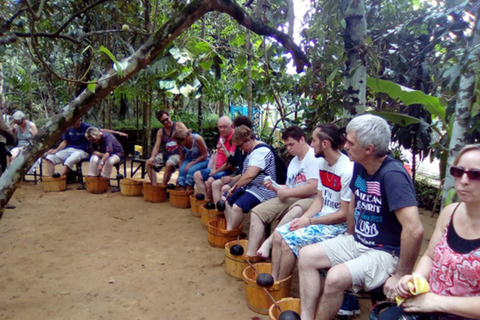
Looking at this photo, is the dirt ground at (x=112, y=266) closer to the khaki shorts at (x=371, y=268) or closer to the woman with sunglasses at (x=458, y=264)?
the khaki shorts at (x=371, y=268)

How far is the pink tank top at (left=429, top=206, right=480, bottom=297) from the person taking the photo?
5.24 feet

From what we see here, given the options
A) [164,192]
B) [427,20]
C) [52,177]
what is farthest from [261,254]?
[52,177]

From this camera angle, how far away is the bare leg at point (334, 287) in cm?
211

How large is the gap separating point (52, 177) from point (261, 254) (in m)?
4.48

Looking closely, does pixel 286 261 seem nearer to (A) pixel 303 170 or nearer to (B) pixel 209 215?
(A) pixel 303 170

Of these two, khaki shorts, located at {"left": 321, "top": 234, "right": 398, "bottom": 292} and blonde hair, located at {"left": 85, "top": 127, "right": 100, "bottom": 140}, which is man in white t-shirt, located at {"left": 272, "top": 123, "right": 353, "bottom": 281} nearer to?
khaki shorts, located at {"left": 321, "top": 234, "right": 398, "bottom": 292}

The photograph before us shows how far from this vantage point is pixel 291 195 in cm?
332

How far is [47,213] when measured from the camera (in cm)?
520

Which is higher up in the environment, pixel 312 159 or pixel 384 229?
pixel 312 159

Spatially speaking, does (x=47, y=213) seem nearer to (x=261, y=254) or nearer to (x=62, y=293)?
(x=62, y=293)

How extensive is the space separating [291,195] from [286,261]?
72 cm

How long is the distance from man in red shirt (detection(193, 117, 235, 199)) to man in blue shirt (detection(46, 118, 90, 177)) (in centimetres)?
242

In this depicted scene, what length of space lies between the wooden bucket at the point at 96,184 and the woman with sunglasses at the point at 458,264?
5265mm

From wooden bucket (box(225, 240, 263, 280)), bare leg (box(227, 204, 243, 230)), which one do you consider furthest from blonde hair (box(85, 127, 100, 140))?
wooden bucket (box(225, 240, 263, 280))
